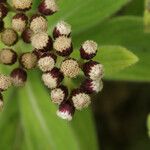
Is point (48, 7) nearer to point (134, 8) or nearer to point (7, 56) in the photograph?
point (7, 56)

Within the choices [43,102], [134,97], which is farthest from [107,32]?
[134,97]

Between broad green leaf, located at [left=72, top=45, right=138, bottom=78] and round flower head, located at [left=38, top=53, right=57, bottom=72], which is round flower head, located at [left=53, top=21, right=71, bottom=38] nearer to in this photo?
round flower head, located at [left=38, top=53, right=57, bottom=72]

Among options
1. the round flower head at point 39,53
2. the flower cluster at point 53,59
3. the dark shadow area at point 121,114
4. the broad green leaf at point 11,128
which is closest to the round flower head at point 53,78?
the flower cluster at point 53,59

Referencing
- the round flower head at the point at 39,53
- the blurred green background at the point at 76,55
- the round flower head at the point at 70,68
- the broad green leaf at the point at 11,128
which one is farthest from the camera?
the broad green leaf at the point at 11,128

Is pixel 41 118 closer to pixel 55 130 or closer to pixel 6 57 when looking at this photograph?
pixel 55 130

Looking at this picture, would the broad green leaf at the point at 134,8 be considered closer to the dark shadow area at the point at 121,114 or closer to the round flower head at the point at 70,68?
the dark shadow area at the point at 121,114

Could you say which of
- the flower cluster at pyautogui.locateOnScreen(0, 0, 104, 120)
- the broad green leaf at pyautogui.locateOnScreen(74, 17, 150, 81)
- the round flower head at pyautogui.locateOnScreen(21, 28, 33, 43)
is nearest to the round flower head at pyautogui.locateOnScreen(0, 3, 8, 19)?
the flower cluster at pyautogui.locateOnScreen(0, 0, 104, 120)
